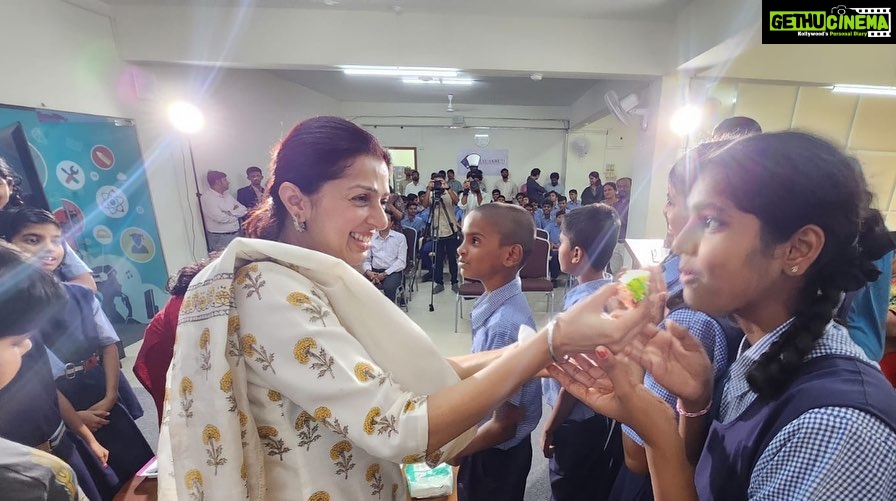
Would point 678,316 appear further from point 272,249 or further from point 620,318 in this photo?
point 272,249

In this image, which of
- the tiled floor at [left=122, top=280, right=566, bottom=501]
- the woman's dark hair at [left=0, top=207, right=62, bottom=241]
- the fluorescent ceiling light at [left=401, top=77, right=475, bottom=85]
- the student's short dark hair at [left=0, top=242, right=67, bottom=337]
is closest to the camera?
the student's short dark hair at [left=0, top=242, right=67, bottom=337]

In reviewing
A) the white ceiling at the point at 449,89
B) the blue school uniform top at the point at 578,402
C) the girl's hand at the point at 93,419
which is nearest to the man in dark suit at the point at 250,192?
the white ceiling at the point at 449,89

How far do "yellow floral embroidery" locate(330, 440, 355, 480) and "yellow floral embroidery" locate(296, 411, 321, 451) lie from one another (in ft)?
0.13

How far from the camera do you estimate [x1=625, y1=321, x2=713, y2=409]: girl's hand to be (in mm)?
755

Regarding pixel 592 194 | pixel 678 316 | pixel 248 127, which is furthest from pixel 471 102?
pixel 678 316

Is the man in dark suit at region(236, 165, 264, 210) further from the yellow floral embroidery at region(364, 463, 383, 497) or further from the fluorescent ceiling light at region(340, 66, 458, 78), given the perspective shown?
the yellow floral embroidery at region(364, 463, 383, 497)

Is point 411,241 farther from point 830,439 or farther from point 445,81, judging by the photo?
point 830,439

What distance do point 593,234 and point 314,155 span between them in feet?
4.09

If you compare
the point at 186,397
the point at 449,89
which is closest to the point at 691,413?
the point at 186,397

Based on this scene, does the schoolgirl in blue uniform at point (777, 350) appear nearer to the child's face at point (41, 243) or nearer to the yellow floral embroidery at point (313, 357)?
the yellow floral embroidery at point (313, 357)

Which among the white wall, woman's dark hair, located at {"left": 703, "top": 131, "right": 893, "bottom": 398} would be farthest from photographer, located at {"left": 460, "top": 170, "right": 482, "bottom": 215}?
woman's dark hair, located at {"left": 703, "top": 131, "right": 893, "bottom": 398}

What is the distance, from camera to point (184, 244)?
14.7 feet

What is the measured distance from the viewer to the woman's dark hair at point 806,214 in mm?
587

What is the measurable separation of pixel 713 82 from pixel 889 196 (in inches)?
112
